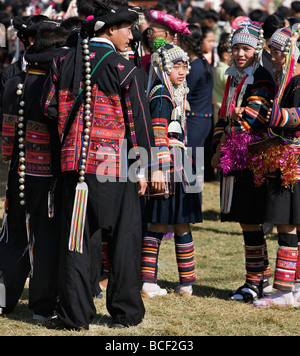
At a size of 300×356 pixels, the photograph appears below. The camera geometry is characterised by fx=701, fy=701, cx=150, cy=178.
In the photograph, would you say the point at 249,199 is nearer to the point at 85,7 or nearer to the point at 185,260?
the point at 185,260

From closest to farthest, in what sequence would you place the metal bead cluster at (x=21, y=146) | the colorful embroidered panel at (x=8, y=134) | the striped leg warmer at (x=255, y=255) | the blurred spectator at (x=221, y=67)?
the metal bead cluster at (x=21, y=146) → the colorful embroidered panel at (x=8, y=134) → the striped leg warmer at (x=255, y=255) → the blurred spectator at (x=221, y=67)

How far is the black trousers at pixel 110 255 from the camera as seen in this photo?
14.4 ft

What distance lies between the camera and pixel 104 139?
438cm

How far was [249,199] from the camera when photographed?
5312mm

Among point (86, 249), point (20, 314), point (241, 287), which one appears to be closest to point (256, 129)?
point (241, 287)

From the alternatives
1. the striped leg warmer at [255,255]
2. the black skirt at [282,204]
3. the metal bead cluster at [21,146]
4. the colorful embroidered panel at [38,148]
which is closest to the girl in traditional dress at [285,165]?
the black skirt at [282,204]

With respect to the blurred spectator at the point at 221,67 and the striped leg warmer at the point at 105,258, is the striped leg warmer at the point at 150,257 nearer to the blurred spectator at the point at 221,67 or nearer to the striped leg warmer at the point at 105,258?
the striped leg warmer at the point at 105,258

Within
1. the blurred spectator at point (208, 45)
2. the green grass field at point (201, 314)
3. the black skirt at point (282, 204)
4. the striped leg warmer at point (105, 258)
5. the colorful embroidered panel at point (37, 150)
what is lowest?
the green grass field at point (201, 314)

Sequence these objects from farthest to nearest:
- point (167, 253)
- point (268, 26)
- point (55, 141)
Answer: point (268, 26) < point (167, 253) < point (55, 141)

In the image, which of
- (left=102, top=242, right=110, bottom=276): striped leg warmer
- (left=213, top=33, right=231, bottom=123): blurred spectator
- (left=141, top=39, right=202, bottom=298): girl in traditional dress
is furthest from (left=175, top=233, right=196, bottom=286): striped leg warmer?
(left=213, top=33, right=231, bottom=123): blurred spectator

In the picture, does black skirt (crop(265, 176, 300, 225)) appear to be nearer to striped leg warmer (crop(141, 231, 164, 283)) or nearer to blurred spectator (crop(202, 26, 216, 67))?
striped leg warmer (crop(141, 231, 164, 283))

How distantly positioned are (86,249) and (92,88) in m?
1.02

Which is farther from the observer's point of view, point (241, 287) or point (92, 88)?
point (241, 287)
